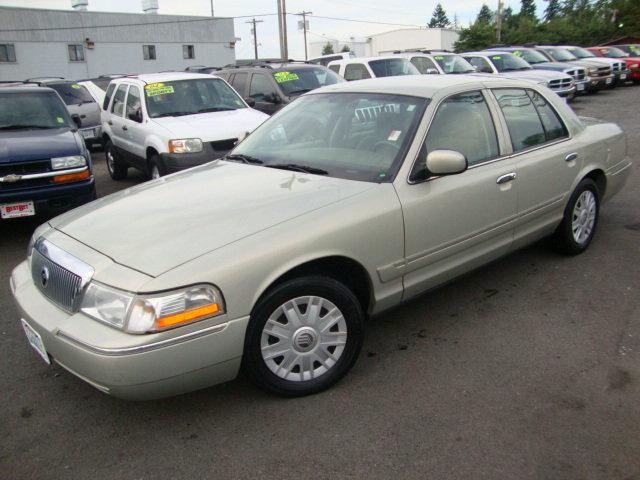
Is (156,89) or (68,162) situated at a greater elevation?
(156,89)

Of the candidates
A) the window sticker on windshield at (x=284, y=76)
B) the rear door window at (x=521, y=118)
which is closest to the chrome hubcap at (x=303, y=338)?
the rear door window at (x=521, y=118)

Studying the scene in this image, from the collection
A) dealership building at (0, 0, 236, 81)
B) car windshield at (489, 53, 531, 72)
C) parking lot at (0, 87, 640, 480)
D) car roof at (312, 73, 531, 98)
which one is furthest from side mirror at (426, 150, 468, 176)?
dealership building at (0, 0, 236, 81)

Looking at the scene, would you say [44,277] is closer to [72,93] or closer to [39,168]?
[39,168]

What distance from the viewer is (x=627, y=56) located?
24.0 meters

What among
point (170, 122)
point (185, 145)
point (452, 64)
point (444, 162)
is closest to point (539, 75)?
point (452, 64)

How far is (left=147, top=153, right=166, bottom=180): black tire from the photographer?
24.0 ft

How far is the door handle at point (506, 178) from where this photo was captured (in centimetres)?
Answer: 388

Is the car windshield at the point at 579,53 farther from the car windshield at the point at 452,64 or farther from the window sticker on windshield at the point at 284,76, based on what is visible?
the window sticker on windshield at the point at 284,76

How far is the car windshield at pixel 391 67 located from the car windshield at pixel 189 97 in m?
5.12

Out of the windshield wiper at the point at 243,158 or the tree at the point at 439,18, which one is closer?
the windshield wiper at the point at 243,158

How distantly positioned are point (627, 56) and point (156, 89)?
22.9 meters

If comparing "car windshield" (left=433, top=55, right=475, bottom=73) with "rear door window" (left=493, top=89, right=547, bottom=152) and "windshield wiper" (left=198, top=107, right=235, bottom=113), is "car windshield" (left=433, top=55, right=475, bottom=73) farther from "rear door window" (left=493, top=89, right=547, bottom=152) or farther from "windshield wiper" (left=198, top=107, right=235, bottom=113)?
"rear door window" (left=493, top=89, right=547, bottom=152)

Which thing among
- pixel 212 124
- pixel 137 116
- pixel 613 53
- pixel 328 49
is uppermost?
pixel 328 49

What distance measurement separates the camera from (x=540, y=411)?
2.88 metres
